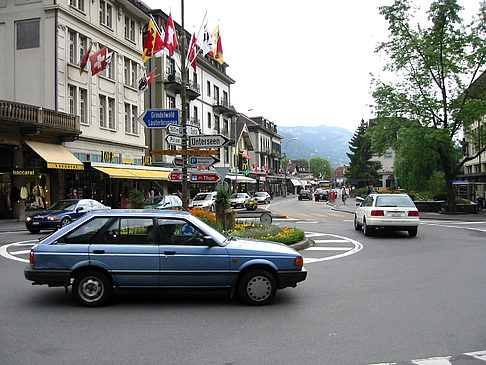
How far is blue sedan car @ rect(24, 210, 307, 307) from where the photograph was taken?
642cm

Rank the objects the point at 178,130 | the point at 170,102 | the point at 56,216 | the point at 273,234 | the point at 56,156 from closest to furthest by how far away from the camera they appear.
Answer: the point at 178,130, the point at 273,234, the point at 56,216, the point at 56,156, the point at 170,102

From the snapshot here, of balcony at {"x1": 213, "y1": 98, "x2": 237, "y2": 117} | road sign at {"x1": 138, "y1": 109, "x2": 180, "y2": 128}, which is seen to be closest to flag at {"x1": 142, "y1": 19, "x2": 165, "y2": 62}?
road sign at {"x1": 138, "y1": 109, "x2": 180, "y2": 128}

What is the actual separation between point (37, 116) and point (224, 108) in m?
32.1

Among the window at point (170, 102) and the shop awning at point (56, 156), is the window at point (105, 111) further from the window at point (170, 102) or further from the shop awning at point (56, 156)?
the window at point (170, 102)

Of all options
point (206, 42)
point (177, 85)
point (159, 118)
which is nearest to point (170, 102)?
point (177, 85)

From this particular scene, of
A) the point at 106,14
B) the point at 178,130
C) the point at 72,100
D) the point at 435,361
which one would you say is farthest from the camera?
the point at 106,14

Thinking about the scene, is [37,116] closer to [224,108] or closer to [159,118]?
[159,118]

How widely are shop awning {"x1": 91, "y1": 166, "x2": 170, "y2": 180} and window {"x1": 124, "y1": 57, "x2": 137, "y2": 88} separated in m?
7.21

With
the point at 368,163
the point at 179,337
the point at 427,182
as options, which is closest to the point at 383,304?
the point at 179,337

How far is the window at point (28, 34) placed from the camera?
25.9 metres

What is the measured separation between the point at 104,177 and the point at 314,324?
27062mm

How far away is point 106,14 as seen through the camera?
30.2m

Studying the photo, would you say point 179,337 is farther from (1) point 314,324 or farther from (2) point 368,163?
(2) point 368,163

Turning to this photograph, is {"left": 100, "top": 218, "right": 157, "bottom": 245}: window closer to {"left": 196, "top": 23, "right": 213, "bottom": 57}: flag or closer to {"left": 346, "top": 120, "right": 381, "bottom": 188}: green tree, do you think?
{"left": 196, "top": 23, "right": 213, "bottom": 57}: flag
